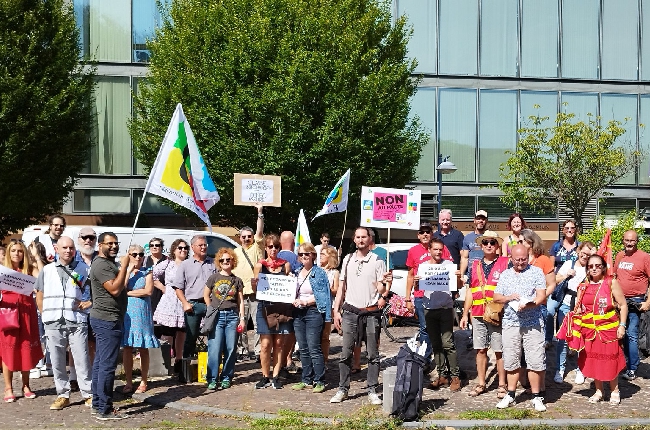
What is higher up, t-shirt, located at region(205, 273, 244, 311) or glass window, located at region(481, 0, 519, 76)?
glass window, located at region(481, 0, 519, 76)

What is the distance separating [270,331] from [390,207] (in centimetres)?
432

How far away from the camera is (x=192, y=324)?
10.6m

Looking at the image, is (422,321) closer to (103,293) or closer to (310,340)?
(310,340)

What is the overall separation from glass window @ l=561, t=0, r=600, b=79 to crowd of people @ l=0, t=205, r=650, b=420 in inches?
1046

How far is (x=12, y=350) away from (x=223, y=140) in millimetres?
14208

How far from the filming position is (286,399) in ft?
31.0

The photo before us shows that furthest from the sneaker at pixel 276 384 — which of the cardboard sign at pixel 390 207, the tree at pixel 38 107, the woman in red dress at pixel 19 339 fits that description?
the tree at pixel 38 107

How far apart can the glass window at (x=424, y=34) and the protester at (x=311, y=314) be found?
86.8 feet

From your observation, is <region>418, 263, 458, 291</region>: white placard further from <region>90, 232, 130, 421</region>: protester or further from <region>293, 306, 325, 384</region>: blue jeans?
<region>90, 232, 130, 421</region>: protester

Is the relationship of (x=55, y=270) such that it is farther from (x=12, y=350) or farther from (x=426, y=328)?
(x=426, y=328)

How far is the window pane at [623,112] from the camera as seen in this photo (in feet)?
116

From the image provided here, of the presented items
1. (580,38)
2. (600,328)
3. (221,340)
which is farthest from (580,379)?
(580,38)

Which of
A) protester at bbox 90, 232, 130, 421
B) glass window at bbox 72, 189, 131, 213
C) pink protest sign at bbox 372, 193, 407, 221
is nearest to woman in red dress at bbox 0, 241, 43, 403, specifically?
protester at bbox 90, 232, 130, 421

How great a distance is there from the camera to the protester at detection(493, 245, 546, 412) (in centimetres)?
890
